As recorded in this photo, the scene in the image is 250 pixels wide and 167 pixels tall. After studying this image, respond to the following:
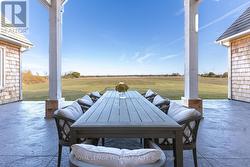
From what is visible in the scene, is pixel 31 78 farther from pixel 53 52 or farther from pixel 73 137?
pixel 73 137

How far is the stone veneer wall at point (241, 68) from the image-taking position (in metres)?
11.7

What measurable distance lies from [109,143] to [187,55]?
13.1ft

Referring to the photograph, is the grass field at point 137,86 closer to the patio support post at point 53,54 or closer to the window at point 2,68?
the window at point 2,68

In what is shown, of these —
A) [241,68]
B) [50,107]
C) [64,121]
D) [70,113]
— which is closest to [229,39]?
[241,68]

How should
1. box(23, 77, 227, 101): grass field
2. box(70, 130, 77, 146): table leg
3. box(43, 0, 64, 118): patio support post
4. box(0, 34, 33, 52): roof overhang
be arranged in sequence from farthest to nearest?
box(23, 77, 227, 101): grass field, box(0, 34, 33, 52): roof overhang, box(43, 0, 64, 118): patio support post, box(70, 130, 77, 146): table leg

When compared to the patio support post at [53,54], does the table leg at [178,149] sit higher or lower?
lower

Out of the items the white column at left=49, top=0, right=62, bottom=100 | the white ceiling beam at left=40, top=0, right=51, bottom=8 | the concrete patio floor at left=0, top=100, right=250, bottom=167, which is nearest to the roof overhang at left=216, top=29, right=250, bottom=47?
the concrete patio floor at left=0, top=100, right=250, bottom=167

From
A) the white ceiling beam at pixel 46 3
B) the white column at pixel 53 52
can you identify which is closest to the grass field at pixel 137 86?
the white column at pixel 53 52

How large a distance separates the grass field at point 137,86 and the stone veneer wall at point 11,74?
7.04 ft

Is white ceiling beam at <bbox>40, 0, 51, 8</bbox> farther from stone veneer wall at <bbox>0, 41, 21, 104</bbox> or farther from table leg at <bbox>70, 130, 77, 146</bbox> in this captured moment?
table leg at <bbox>70, 130, 77, 146</bbox>

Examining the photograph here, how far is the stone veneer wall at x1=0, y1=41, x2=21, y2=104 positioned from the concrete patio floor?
4.73m

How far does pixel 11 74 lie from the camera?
12.2 metres

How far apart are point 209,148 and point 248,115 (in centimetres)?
414

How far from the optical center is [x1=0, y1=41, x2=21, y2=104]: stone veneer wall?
11.6 metres
